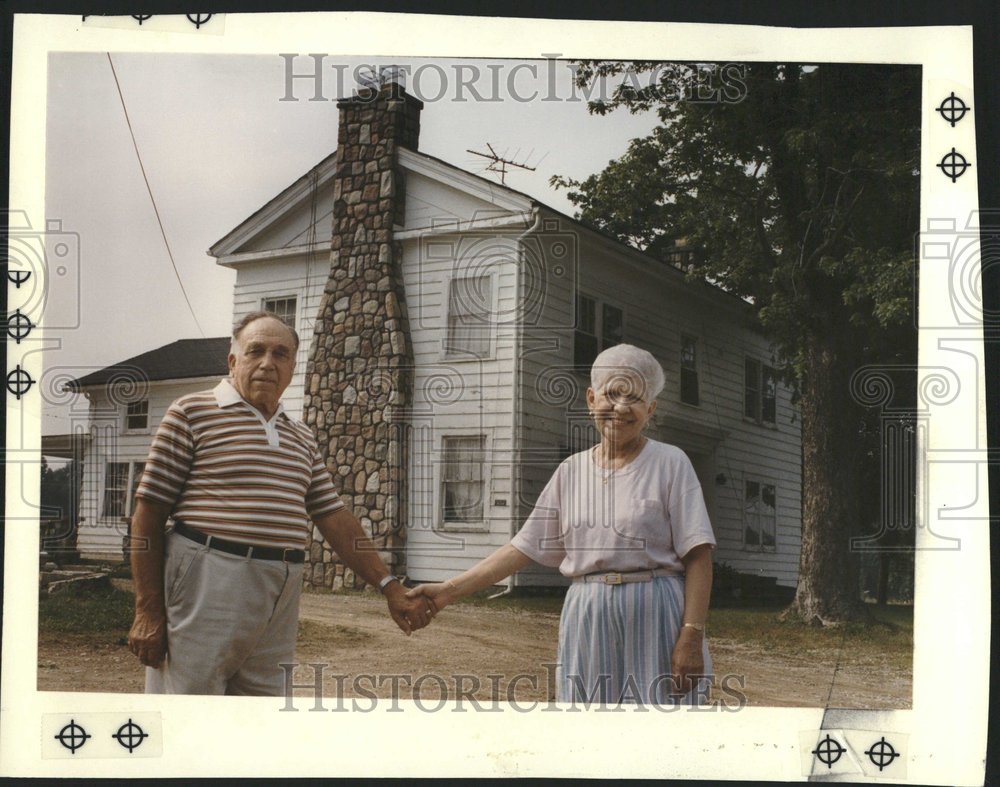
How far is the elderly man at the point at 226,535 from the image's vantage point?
15.8 feet

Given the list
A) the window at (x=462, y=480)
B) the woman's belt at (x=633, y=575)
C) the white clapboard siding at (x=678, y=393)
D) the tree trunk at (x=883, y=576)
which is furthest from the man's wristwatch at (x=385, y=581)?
the tree trunk at (x=883, y=576)

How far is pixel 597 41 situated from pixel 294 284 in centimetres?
190

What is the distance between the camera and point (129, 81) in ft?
17.9

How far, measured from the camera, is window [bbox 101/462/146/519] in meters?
5.18

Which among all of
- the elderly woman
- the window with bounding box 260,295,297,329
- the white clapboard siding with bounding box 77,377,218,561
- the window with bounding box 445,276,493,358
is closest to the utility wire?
the window with bounding box 260,295,297,329

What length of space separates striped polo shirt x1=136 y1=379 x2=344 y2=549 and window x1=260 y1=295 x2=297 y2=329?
48cm

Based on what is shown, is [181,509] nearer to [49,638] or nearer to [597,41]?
[49,638]

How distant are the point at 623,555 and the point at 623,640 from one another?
1.21 feet

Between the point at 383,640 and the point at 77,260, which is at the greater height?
the point at 77,260

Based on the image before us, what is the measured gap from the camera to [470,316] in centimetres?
537

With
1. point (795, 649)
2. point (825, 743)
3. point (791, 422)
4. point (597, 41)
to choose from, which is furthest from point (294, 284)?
point (825, 743)

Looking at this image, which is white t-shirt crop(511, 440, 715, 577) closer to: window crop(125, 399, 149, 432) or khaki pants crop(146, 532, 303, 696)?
khaki pants crop(146, 532, 303, 696)

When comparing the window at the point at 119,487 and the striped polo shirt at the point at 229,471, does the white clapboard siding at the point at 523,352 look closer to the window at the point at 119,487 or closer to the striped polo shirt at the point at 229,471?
the striped polo shirt at the point at 229,471

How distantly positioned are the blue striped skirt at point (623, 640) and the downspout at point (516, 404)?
0.44m
